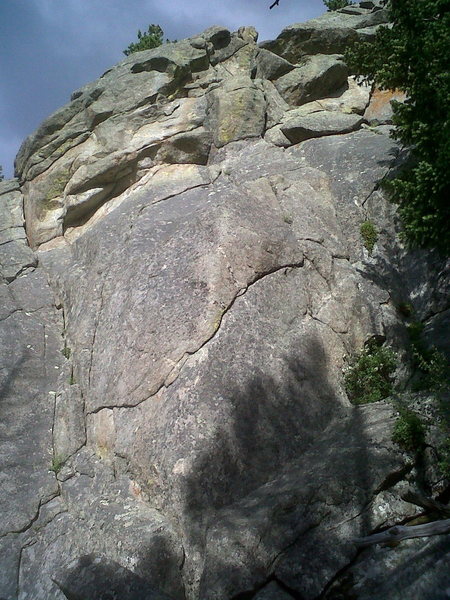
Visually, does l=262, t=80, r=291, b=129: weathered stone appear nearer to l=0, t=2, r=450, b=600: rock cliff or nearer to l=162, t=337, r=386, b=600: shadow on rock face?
l=0, t=2, r=450, b=600: rock cliff

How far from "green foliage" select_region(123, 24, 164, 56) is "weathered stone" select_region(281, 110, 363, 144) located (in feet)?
27.9

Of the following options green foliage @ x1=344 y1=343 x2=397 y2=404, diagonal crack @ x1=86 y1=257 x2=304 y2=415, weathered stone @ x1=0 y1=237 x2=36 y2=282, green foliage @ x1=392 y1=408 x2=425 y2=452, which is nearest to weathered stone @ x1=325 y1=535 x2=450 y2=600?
green foliage @ x1=392 y1=408 x2=425 y2=452

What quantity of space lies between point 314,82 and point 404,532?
13.7 meters

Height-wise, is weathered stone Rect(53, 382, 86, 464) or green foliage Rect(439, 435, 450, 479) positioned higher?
weathered stone Rect(53, 382, 86, 464)

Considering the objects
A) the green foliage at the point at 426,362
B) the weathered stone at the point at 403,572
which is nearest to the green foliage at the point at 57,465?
the weathered stone at the point at 403,572

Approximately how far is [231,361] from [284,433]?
1448 millimetres

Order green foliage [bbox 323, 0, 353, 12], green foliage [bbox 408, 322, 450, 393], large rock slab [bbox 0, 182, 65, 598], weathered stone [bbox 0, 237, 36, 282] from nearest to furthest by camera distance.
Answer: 1. green foliage [bbox 408, 322, 450, 393]
2. large rock slab [bbox 0, 182, 65, 598]
3. weathered stone [bbox 0, 237, 36, 282]
4. green foliage [bbox 323, 0, 353, 12]

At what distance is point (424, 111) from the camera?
8.00 meters

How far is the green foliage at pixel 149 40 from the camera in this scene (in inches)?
765

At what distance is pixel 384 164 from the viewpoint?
12.0 m

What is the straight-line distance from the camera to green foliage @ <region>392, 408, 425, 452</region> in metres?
6.24

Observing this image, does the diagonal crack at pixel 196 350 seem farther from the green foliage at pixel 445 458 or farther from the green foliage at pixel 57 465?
the green foliage at pixel 445 458

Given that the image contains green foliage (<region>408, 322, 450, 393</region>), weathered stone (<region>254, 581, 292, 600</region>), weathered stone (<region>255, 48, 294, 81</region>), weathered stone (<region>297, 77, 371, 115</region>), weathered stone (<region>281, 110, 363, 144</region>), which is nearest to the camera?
weathered stone (<region>254, 581, 292, 600</region>)

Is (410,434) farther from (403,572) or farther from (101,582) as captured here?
(101,582)
